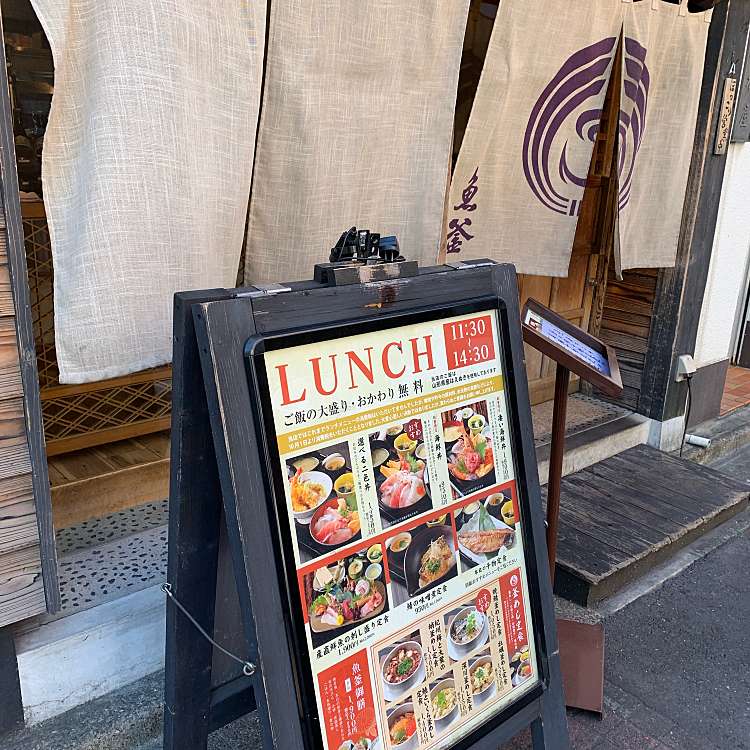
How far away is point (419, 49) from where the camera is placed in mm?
2791

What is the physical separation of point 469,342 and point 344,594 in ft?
2.83

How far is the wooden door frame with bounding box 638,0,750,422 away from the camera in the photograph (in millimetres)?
4625

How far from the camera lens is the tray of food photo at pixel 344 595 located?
1787 millimetres

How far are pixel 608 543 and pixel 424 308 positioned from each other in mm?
2657

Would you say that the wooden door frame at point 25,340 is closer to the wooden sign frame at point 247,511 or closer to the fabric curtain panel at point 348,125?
the wooden sign frame at point 247,511

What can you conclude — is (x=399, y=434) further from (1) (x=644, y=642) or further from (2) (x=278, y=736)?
(1) (x=644, y=642)

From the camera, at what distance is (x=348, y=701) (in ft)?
6.02

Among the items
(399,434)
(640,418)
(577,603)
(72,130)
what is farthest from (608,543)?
(72,130)

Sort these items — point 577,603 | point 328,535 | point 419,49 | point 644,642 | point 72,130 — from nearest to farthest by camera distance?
point 328,535 → point 72,130 → point 419,49 → point 644,642 → point 577,603

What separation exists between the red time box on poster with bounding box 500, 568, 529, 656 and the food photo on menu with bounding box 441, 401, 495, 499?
13.6 inches

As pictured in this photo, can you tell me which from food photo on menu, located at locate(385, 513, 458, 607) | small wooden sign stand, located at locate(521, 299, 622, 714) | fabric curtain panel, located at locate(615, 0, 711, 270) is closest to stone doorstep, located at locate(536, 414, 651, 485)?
fabric curtain panel, located at locate(615, 0, 711, 270)

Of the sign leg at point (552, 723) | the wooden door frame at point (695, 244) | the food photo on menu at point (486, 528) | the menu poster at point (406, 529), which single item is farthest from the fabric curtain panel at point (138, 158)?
the wooden door frame at point (695, 244)

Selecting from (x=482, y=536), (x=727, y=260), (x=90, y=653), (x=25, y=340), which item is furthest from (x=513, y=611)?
(x=727, y=260)

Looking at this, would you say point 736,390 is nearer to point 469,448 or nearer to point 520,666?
point 520,666
